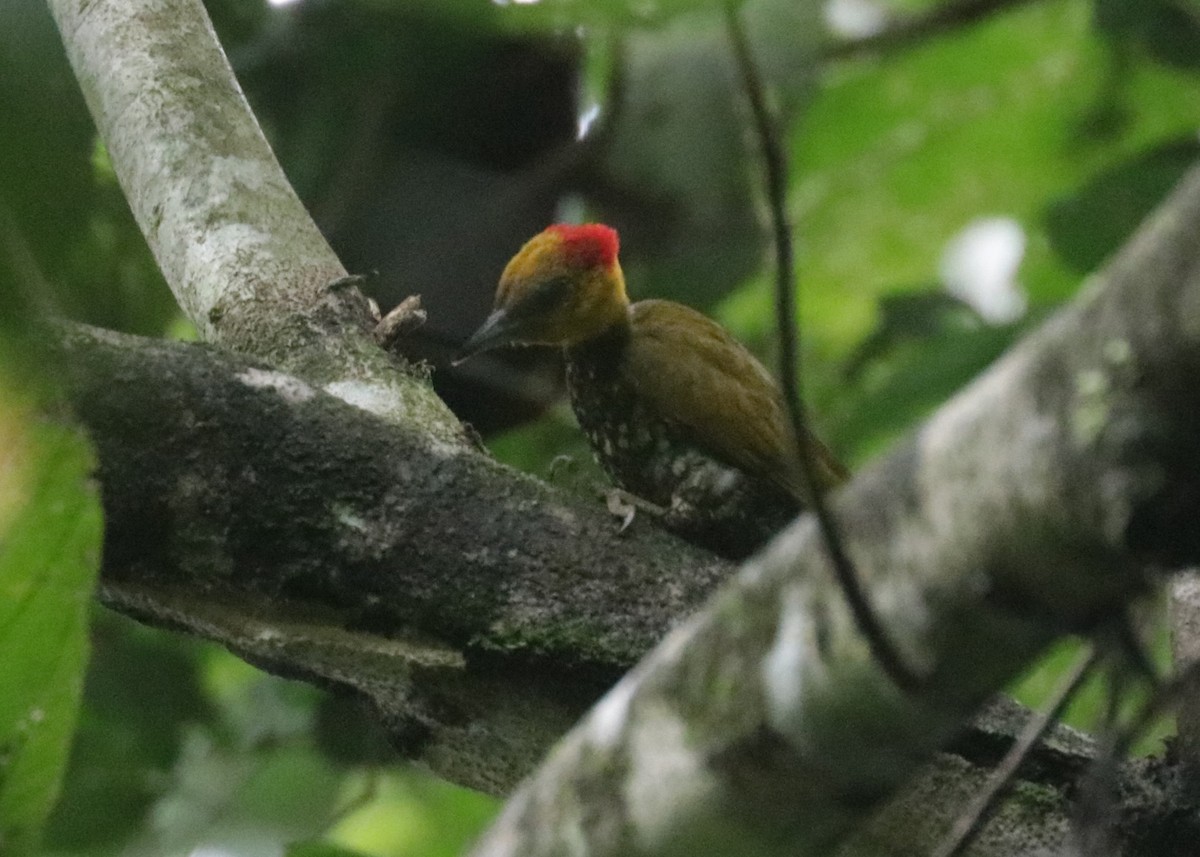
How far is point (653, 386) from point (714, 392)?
134 millimetres

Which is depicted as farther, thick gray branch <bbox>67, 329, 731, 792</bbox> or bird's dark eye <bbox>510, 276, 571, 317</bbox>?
bird's dark eye <bbox>510, 276, 571, 317</bbox>

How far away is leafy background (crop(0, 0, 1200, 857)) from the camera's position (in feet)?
3.56

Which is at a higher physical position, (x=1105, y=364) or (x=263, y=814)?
(x=1105, y=364)

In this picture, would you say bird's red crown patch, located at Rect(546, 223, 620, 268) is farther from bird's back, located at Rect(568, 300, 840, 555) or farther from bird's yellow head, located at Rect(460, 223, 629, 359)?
bird's back, located at Rect(568, 300, 840, 555)

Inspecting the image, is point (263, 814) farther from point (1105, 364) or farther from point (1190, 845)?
point (1105, 364)

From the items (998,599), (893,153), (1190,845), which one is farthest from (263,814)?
(998,599)

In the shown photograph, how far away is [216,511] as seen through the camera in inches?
80.7

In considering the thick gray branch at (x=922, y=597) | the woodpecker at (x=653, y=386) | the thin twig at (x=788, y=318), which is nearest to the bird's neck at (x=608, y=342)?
the woodpecker at (x=653, y=386)

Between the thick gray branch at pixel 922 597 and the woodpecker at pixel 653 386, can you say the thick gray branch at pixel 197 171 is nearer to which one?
the woodpecker at pixel 653 386

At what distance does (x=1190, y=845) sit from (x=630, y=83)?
1204 millimetres

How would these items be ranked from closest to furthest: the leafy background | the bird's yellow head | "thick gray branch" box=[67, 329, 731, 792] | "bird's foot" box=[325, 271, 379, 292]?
the leafy background, "thick gray branch" box=[67, 329, 731, 792], "bird's foot" box=[325, 271, 379, 292], the bird's yellow head

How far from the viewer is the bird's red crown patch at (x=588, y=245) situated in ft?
10.5

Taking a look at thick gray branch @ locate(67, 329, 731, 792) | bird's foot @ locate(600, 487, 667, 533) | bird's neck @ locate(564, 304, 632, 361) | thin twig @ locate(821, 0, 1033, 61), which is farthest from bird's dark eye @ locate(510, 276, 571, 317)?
thick gray branch @ locate(67, 329, 731, 792)

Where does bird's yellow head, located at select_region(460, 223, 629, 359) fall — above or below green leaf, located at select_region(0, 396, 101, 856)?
below
